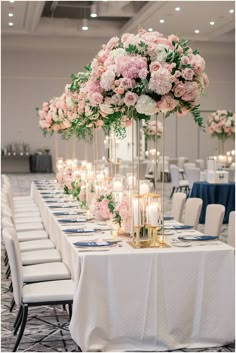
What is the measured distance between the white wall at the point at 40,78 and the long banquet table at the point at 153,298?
1990 cm

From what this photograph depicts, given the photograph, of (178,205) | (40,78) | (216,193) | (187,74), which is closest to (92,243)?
(187,74)

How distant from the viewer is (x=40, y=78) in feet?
80.2

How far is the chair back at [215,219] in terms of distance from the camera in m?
6.21

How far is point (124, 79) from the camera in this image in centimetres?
444

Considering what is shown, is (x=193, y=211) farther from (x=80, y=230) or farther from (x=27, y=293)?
(x=27, y=293)

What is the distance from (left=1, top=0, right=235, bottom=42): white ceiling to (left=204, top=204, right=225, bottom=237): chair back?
435 inches

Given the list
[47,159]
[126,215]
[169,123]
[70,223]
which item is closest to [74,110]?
[70,223]

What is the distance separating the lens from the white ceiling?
57.2ft

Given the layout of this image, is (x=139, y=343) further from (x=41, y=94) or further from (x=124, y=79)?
(x=41, y=94)

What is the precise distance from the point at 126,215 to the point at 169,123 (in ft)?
67.6

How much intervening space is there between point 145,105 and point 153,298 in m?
1.36

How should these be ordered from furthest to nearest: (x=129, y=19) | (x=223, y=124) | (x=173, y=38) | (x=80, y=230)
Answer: (x=129, y=19) < (x=223, y=124) < (x=80, y=230) < (x=173, y=38)

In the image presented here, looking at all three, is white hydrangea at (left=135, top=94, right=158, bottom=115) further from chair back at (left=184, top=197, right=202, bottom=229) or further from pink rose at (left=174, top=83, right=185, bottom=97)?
chair back at (left=184, top=197, right=202, bottom=229)

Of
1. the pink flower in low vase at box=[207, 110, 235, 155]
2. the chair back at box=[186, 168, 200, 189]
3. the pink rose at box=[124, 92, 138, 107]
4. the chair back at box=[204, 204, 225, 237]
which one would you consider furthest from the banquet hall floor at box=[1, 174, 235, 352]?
the pink flower in low vase at box=[207, 110, 235, 155]
